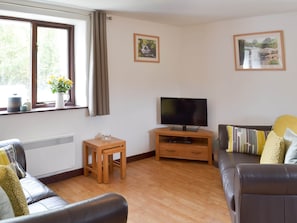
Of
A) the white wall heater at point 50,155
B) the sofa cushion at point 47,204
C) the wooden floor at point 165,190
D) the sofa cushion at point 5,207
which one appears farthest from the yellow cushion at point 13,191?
the white wall heater at point 50,155

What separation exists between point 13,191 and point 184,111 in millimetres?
3207

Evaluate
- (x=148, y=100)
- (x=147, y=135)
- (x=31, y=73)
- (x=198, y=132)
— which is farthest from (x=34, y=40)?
(x=198, y=132)

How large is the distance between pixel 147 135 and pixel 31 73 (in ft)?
6.63

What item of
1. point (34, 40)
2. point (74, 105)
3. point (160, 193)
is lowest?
point (160, 193)

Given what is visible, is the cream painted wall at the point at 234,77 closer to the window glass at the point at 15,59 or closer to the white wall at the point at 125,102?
the white wall at the point at 125,102

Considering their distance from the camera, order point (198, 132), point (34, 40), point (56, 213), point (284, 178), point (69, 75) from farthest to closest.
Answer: point (198, 132)
point (69, 75)
point (34, 40)
point (284, 178)
point (56, 213)

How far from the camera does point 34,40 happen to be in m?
3.33

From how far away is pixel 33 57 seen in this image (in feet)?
10.9

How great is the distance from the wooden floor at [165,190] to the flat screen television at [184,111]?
0.64m

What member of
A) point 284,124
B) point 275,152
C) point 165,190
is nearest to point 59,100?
point 165,190

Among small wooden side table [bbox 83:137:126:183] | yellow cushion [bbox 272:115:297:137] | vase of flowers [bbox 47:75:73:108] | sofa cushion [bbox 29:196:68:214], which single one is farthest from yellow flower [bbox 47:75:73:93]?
yellow cushion [bbox 272:115:297:137]

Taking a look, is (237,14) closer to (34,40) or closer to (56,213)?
(34,40)

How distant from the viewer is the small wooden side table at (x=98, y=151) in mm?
3258

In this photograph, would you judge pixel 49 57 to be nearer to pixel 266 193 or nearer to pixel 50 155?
pixel 50 155
